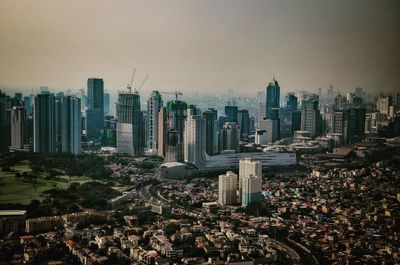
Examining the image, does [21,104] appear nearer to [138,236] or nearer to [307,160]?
[138,236]

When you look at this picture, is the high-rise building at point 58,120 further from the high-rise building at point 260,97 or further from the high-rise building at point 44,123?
the high-rise building at point 260,97

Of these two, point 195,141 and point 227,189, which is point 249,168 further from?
point 195,141

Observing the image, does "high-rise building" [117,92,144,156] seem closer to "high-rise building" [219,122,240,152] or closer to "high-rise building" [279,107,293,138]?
"high-rise building" [219,122,240,152]

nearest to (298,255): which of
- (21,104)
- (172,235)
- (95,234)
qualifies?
(172,235)

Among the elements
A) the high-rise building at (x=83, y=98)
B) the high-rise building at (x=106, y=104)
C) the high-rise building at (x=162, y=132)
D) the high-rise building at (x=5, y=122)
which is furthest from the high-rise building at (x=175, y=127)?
the high-rise building at (x=5, y=122)

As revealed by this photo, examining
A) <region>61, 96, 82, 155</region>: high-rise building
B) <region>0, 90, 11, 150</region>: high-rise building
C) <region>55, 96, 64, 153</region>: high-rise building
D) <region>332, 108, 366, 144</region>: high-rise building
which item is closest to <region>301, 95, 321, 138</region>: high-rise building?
<region>332, 108, 366, 144</region>: high-rise building
